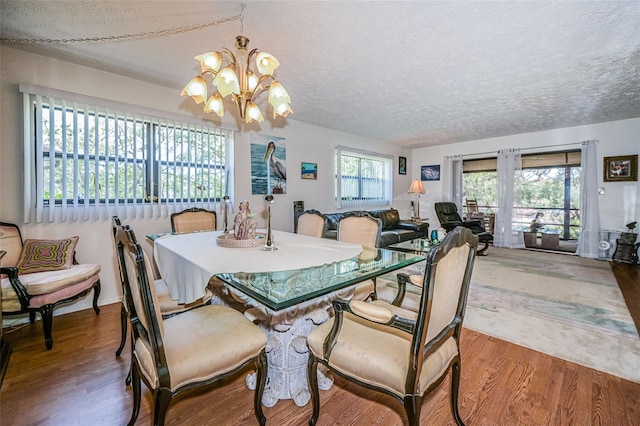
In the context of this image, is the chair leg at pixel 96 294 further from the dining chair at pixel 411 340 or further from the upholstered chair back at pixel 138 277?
the dining chair at pixel 411 340

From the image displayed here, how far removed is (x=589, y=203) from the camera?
505 cm

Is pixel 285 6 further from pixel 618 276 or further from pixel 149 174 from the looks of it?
pixel 618 276

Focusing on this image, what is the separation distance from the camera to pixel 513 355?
195 centimetres

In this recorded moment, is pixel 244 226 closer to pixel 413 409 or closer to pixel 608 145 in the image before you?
pixel 413 409

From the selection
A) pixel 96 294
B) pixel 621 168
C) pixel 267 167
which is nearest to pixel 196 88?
pixel 96 294

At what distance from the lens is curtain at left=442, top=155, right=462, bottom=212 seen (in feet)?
21.9

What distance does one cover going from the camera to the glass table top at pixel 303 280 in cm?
109

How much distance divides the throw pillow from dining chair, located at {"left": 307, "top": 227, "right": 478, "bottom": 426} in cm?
245

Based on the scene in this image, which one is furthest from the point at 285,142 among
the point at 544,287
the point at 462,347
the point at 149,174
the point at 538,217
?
the point at 538,217

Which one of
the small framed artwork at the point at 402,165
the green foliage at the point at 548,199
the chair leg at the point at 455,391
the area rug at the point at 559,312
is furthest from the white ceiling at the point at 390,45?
the small framed artwork at the point at 402,165

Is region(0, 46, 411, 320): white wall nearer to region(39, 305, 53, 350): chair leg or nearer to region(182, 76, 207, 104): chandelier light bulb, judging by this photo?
region(39, 305, 53, 350): chair leg

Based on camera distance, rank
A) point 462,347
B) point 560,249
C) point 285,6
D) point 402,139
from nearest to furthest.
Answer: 1. point 285,6
2. point 462,347
3. point 560,249
4. point 402,139

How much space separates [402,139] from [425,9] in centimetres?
442

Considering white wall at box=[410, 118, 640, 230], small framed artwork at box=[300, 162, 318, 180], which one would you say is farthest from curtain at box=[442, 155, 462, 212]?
small framed artwork at box=[300, 162, 318, 180]
